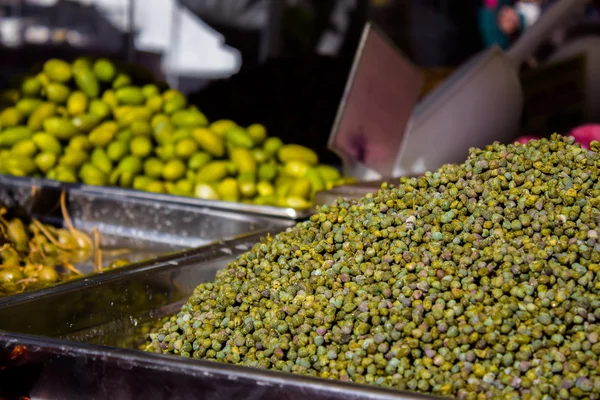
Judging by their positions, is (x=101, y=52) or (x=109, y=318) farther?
(x=101, y=52)

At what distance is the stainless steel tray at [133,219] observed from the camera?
1810 mm

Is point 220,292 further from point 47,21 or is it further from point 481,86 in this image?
point 47,21

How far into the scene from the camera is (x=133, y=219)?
192cm

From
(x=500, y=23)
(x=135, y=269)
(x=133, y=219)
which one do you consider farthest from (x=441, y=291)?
(x=500, y=23)

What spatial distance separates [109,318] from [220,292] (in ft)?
0.80

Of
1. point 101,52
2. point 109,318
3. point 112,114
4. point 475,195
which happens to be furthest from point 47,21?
point 475,195

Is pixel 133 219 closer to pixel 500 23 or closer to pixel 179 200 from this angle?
pixel 179 200

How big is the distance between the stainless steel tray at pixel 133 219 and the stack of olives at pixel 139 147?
0.13m

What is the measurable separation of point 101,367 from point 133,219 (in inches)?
41.9

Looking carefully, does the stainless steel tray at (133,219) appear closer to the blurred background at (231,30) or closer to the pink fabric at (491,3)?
the blurred background at (231,30)

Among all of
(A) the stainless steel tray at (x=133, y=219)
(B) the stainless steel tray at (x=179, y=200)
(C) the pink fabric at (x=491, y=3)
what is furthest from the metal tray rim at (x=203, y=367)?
(C) the pink fabric at (x=491, y=3)

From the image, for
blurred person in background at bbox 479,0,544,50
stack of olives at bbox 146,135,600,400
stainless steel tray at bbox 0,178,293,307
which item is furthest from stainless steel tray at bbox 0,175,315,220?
blurred person in background at bbox 479,0,544,50

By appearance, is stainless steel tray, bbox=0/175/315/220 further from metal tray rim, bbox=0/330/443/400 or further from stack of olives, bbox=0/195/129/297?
metal tray rim, bbox=0/330/443/400

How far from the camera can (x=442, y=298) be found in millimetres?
932
